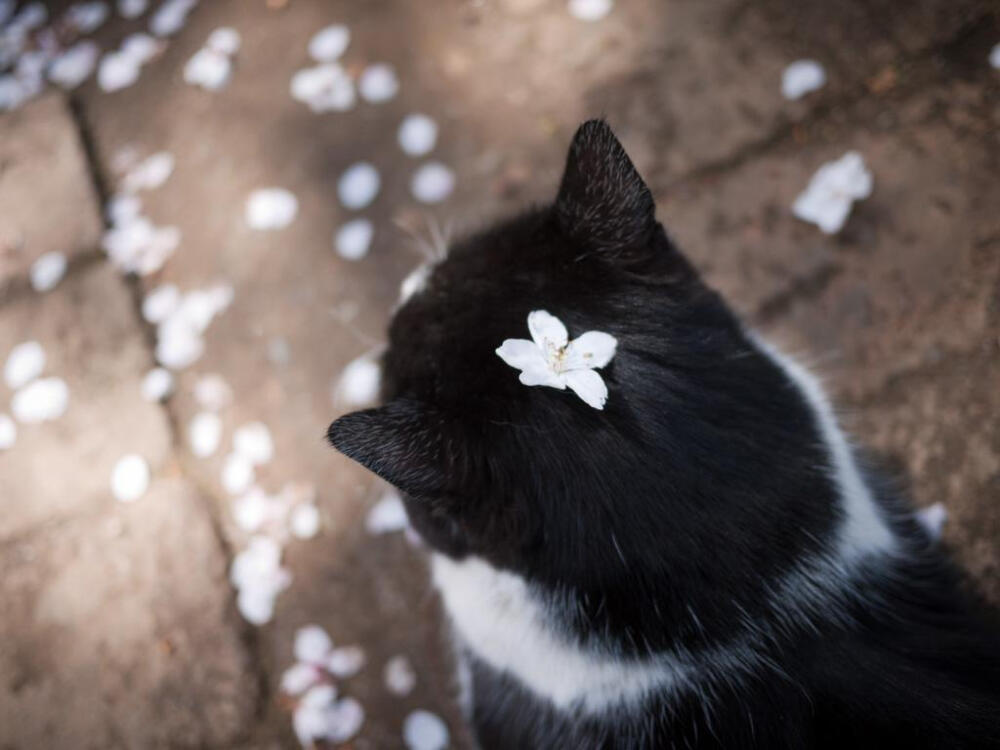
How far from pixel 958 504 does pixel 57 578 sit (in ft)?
6.61

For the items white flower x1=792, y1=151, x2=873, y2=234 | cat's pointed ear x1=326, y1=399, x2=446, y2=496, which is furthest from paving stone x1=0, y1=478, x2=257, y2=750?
white flower x1=792, y1=151, x2=873, y2=234

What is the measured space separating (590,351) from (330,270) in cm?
117

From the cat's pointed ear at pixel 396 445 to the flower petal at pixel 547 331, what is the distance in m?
0.17

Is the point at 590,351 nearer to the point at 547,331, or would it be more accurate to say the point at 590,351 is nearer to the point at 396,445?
the point at 547,331

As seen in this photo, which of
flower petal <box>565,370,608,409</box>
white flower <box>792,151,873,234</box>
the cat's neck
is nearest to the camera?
flower petal <box>565,370,608,409</box>

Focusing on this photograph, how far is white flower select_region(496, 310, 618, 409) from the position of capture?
0.83 metres

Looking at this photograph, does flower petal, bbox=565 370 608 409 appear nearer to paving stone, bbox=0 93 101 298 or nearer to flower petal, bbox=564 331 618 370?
flower petal, bbox=564 331 618 370

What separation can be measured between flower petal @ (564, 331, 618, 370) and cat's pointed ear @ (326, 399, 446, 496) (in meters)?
0.19

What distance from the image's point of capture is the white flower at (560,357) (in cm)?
83

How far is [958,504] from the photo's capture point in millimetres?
1481

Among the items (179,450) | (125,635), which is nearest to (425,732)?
(125,635)

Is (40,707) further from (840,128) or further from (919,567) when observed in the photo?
(840,128)

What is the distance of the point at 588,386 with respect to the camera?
82 centimetres

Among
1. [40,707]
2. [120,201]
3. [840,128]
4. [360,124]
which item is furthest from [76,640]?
[840,128]
